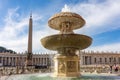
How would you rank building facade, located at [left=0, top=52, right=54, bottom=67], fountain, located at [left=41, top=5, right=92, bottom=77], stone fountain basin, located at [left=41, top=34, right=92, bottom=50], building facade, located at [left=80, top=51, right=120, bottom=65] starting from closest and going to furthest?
1. stone fountain basin, located at [left=41, top=34, right=92, bottom=50]
2. fountain, located at [left=41, top=5, right=92, bottom=77]
3. building facade, located at [left=0, top=52, right=54, bottom=67]
4. building facade, located at [left=80, top=51, right=120, bottom=65]

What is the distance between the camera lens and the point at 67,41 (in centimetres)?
1680

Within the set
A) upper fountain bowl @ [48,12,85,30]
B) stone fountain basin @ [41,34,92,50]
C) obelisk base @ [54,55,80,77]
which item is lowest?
obelisk base @ [54,55,80,77]

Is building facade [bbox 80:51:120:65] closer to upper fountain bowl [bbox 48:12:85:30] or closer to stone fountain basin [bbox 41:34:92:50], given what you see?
upper fountain bowl [bbox 48:12:85:30]

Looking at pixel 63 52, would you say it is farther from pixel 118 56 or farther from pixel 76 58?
pixel 118 56

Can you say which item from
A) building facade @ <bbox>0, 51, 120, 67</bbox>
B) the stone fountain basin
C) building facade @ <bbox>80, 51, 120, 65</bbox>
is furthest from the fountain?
building facade @ <bbox>80, 51, 120, 65</bbox>

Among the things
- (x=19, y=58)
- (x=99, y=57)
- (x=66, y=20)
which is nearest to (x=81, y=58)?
(x=99, y=57)

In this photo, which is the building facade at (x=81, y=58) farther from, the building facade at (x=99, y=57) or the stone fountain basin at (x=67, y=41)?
the stone fountain basin at (x=67, y=41)

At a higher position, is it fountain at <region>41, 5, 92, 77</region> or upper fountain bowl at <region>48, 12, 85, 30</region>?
upper fountain bowl at <region>48, 12, 85, 30</region>

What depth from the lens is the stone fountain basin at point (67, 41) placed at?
647 inches

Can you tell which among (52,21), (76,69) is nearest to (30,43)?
(52,21)

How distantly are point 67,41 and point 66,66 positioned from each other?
199cm

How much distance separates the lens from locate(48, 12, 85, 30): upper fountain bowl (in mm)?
18362

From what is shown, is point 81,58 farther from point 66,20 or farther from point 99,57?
point 66,20

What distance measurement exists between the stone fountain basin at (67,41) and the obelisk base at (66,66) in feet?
3.38
